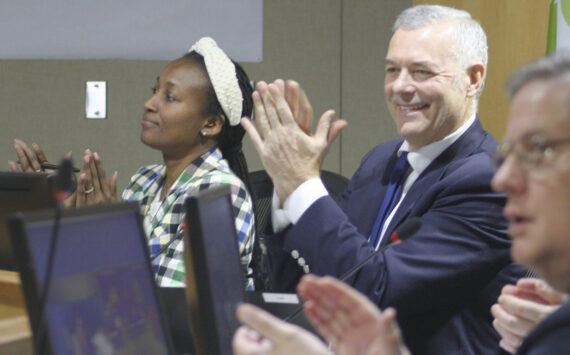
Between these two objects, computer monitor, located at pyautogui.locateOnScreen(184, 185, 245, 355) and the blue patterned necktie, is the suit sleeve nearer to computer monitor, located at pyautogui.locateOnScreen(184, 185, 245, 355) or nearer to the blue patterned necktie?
the blue patterned necktie

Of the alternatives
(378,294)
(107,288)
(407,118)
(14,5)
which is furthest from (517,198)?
(14,5)

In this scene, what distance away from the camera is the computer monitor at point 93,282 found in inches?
31.3

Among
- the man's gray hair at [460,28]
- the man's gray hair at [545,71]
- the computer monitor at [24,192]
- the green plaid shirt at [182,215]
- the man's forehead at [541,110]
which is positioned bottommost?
the green plaid shirt at [182,215]

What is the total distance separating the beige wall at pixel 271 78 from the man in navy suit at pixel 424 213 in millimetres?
1653

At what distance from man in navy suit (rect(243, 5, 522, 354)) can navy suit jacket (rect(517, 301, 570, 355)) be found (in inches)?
26.3

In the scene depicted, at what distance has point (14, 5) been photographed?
3.25m

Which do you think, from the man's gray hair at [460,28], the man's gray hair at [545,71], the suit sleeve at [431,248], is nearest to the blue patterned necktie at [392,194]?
→ the suit sleeve at [431,248]

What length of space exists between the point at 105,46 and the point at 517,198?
2.80 meters

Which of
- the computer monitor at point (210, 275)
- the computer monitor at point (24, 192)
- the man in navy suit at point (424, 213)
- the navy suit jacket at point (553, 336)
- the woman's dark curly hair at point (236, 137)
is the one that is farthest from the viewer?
the woman's dark curly hair at point (236, 137)

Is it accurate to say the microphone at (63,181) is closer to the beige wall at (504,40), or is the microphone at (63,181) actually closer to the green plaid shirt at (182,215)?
the green plaid shirt at (182,215)

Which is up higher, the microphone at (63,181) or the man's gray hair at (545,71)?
the man's gray hair at (545,71)

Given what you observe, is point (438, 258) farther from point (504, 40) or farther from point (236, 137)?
point (504, 40)

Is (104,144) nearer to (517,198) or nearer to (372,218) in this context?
(372,218)

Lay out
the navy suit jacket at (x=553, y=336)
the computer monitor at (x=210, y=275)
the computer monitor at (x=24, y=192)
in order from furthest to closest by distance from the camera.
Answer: the computer monitor at (x=24, y=192) → the computer monitor at (x=210, y=275) → the navy suit jacket at (x=553, y=336)
